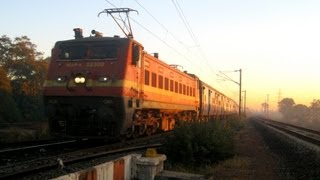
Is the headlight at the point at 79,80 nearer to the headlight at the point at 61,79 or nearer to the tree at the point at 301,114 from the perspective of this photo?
the headlight at the point at 61,79

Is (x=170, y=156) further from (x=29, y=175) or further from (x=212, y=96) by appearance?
(x=212, y=96)

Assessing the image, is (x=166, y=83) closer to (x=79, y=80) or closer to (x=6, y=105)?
(x=79, y=80)

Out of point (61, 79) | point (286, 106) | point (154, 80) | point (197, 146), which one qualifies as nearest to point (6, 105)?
point (154, 80)

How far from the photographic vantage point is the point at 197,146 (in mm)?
13016

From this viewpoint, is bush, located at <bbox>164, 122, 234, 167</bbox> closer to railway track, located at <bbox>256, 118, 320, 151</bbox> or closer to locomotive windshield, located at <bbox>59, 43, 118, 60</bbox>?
locomotive windshield, located at <bbox>59, 43, 118, 60</bbox>

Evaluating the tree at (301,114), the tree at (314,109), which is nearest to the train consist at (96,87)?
the tree at (301,114)

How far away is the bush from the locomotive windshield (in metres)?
4.00

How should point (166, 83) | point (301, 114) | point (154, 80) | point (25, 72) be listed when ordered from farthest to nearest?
point (301, 114)
point (25, 72)
point (166, 83)
point (154, 80)

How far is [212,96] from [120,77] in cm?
2490

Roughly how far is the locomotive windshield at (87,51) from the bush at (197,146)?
3998mm

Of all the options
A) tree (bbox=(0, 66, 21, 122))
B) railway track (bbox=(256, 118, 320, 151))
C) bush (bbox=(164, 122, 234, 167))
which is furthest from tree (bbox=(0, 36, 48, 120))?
bush (bbox=(164, 122, 234, 167))

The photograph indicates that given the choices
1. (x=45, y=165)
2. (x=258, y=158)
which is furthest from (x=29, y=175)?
(x=258, y=158)

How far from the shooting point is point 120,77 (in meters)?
15.5

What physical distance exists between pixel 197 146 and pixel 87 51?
5.72m
